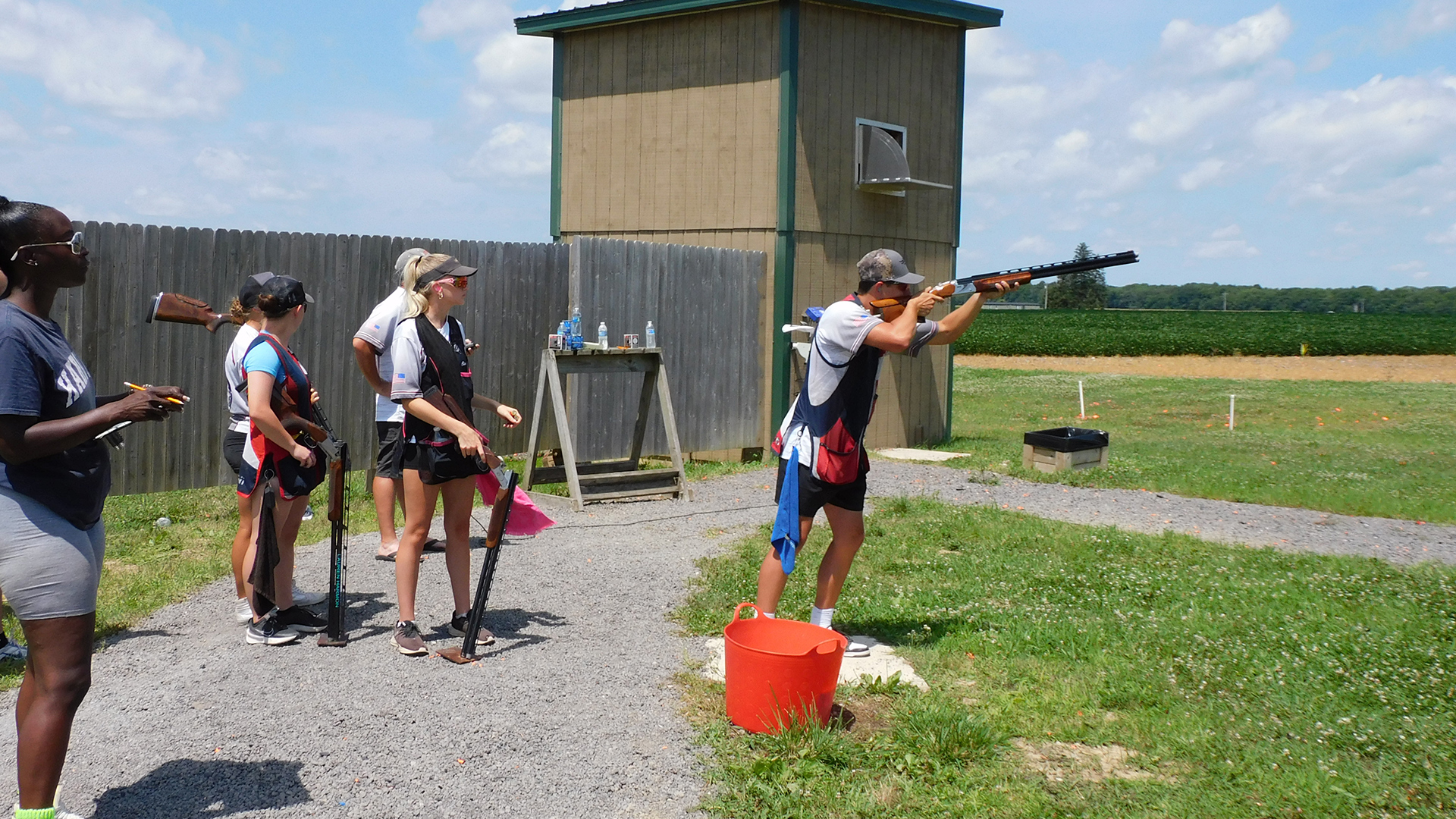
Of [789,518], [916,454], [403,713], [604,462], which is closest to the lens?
[403,713]

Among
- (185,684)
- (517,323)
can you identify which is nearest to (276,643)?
(185,684)

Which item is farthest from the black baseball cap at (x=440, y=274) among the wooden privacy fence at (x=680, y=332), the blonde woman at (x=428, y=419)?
the wooden privacy fence at (x=680, y=332)

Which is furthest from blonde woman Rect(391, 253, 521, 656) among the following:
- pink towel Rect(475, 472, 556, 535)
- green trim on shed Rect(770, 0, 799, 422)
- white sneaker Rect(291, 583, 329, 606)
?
green trim on shed Rect(770, 0, 799, 422)

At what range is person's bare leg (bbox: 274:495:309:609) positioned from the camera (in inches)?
218

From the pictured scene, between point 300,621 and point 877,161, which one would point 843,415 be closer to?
point 300,621

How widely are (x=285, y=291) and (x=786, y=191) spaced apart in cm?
791

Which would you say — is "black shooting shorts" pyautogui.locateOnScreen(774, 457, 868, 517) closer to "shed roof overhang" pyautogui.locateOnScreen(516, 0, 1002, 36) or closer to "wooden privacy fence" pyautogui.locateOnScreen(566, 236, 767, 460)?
"wooden privacy fence" pyautogui.locateOnScreen(566, 236, 767, 460)

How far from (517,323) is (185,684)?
6611 millimetres

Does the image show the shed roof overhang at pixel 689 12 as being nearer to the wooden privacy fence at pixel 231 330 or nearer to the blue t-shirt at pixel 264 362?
the wooden privacy fence at pixel 231 330

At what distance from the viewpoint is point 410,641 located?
540 centimetres

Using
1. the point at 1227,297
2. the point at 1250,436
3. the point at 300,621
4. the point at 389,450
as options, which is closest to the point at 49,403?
the point at 300,621

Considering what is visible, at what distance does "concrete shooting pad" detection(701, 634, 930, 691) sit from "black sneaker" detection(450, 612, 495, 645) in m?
1.10

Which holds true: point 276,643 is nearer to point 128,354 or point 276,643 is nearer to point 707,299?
point 128,354

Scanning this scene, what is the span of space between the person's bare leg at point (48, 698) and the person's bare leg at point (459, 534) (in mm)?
2134
